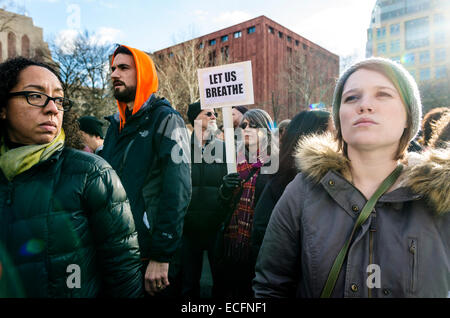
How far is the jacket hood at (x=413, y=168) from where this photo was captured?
1.15 m

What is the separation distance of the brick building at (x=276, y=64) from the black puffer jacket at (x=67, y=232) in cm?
3008

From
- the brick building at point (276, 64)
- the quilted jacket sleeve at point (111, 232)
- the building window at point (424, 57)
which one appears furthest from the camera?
the building window at point (424, 57)

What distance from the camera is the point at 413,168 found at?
1.25 meters

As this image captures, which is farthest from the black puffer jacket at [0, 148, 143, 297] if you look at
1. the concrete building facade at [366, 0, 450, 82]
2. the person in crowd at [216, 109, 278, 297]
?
the concrete building facade at [366, 0, 450, 82]

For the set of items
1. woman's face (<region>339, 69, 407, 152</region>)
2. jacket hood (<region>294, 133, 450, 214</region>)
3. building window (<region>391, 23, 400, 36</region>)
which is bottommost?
jacket hood (<region>294, 133, 450, 214</region>)

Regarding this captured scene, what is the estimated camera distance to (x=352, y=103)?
132 cm

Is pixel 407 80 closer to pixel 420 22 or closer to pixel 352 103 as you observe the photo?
pixel 352 103

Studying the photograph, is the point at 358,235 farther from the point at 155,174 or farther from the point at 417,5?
the point at 417,5

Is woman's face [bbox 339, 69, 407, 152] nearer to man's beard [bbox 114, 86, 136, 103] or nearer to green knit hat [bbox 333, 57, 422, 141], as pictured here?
green knit hat [bbox 333, 57, 422, 141]

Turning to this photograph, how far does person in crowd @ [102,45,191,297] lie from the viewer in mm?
1888

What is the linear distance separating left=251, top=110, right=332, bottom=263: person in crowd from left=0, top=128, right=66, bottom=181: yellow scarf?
1332 mm

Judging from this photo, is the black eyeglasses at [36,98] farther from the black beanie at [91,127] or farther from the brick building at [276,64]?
the brick building at [276,64]

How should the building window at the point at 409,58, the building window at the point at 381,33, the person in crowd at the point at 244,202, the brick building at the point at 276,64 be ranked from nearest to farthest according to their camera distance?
the person in crowd at the point at 244,202, the brick building at the point at 276,64, the building window at the point at 409,58, the building window at the point at 381,33

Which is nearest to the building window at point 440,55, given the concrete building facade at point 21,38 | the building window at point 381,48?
the building window at point 381,48
